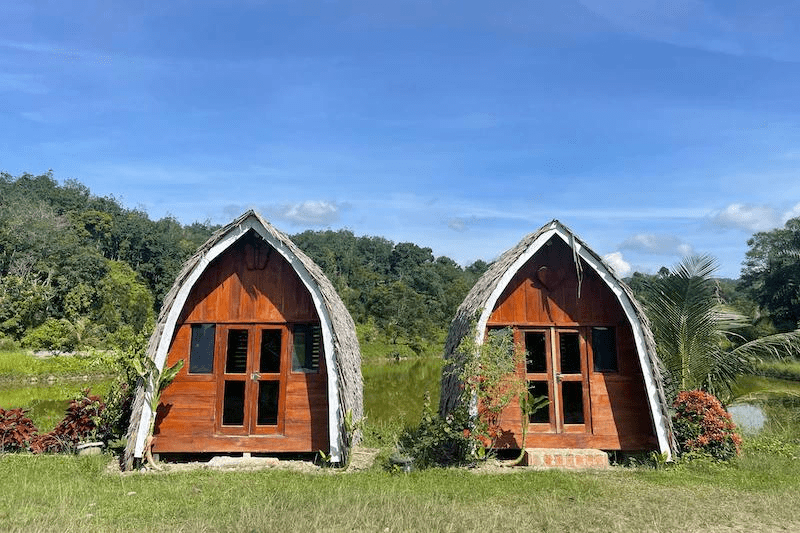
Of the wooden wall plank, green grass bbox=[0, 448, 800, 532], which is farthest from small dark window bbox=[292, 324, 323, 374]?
the wooden wall plank

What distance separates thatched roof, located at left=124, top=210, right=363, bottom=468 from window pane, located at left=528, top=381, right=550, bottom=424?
3.01 metres

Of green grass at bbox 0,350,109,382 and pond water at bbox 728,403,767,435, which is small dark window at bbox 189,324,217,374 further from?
green grass at bbox 0,350,109,382

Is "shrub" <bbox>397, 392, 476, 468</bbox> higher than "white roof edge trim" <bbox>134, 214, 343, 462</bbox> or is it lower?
lower

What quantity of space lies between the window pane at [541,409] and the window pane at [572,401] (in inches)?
15.1

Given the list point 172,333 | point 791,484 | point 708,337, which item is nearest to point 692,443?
point 791,484

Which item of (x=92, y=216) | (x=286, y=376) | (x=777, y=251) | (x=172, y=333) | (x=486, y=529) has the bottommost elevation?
(x=486, y=529)

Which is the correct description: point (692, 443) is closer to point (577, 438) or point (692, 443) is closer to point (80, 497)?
point (577, 438)

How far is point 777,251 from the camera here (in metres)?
39.4

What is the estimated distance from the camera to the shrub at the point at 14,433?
9172mm

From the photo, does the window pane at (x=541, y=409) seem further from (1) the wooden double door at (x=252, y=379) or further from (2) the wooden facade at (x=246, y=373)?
(1) the wooden double door at (x=252, y=379)

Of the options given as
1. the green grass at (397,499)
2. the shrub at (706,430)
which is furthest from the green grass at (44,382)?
the shrub at (706,430)

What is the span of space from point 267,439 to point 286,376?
40.1 inches

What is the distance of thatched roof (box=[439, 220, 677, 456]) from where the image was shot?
8734 mm

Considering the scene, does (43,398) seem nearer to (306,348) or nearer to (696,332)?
(306,348)
